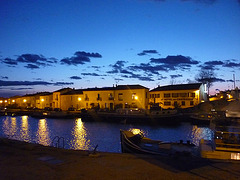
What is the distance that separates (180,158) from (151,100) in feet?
166

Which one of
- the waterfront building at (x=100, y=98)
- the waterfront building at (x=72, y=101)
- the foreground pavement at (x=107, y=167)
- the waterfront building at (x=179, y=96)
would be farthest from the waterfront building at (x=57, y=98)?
the foreground pavement at (x=107, y=167)

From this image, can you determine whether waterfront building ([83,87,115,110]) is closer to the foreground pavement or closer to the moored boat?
the moored boat

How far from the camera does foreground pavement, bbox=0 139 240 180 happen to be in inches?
317

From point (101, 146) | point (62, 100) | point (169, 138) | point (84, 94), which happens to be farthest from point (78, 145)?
point (62, 100)

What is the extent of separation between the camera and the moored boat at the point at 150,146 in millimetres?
14253

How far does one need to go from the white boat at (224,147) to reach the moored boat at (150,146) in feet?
7.95

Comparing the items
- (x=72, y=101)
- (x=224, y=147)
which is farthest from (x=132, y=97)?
(x=224, y=147)

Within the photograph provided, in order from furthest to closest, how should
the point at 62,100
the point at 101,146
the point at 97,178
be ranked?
the point at 62,100 < the point at 101,146 < the point at 97,178

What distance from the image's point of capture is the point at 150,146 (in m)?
15.9

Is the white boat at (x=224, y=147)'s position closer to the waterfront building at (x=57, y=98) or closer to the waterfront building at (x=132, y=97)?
the waterfront building at (x=132, y=97)

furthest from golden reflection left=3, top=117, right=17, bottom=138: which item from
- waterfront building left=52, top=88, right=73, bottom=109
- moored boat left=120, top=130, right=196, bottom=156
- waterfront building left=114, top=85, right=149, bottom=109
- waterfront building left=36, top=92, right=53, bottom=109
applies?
waterfront building left=36, top=92, right=53, bottom=109

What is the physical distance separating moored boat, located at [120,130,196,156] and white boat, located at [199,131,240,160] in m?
2.42

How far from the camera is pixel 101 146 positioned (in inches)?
962

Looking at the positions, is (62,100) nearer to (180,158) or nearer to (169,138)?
(169,138)
